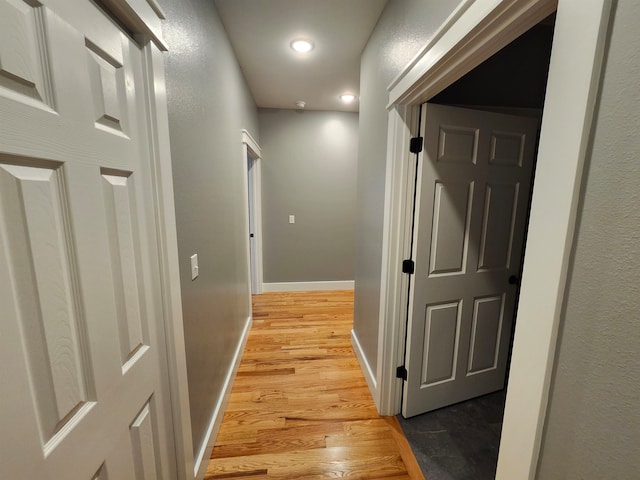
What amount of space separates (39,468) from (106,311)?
0.32 m

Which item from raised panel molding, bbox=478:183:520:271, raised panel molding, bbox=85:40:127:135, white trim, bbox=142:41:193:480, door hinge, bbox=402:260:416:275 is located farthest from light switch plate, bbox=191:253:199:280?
raised panel molding, bbox=478:183:520:271

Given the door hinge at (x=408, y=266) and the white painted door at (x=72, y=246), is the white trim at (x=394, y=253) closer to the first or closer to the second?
the door hinge at (x=408, y=266)

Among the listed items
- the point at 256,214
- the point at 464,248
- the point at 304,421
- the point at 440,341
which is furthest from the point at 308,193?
the point at 304,421

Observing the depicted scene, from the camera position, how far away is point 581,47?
1.68ft

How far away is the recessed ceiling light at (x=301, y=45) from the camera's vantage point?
1984mm

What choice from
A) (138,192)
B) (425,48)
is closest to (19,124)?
(138,192)

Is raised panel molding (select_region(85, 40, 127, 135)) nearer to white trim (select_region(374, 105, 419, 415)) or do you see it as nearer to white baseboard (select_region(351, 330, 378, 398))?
white trim (select_region(374, 105, 419, 415))

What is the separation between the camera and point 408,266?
5.19ft

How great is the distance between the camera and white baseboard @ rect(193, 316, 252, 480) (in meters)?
1.32

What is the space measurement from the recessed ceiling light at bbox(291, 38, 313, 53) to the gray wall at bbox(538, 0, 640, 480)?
6.55 feet

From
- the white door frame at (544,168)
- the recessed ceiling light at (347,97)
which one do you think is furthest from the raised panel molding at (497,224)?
the recessed ceiling light at (347,97)

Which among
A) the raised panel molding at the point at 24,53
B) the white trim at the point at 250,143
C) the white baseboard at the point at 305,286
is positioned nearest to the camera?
the raised panel molding at the point at 24,53

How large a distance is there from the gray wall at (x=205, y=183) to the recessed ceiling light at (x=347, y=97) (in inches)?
50.9

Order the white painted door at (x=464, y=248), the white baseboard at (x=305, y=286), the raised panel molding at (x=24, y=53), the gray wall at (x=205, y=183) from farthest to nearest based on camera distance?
the white baseboard at (x=305, y=286) → the white painted door at (x=464, y=248) → the gray wall at (x=205, y=183) → the raised panel molding at (x=24, y=53)
